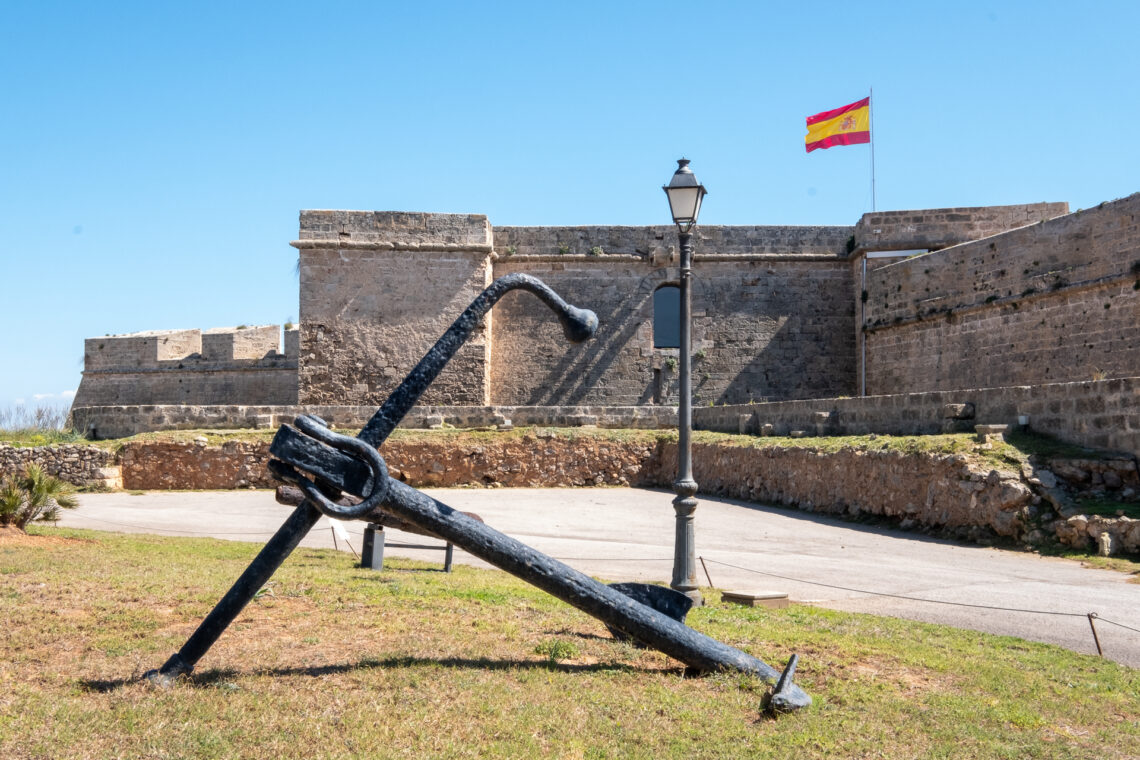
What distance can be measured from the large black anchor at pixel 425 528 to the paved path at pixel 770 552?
2.78 m

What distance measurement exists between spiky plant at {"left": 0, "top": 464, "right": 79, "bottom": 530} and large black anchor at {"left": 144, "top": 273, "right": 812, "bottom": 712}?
20.1 feet

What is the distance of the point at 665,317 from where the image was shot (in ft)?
75.2

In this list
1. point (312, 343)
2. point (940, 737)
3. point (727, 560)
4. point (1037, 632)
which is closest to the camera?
point (940, 737)

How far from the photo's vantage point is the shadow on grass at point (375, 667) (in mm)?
4199

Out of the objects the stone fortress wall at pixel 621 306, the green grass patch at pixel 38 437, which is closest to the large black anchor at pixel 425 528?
the green grass patch at pixel 38 437

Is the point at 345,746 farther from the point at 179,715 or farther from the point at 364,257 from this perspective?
the point at 364,257

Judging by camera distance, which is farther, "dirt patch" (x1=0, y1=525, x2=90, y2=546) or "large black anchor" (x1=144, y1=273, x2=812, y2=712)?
"dirt patch" (x1=0, y1=525, x2=90, y2=546)

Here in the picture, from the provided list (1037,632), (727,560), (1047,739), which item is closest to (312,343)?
(727,560)

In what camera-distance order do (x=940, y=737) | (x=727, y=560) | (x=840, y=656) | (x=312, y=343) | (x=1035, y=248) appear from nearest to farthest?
(x=940, y=737) < (x=840, y=656) < (x=727, y=560) < (x=1035, y=248) < (x=312, y=343)

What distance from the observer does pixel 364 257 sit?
21875 mm

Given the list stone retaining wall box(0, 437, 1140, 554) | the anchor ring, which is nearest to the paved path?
stone retaining wall box(0, 437, 1140, 554)

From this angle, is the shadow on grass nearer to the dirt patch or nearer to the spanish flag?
the dirt patch

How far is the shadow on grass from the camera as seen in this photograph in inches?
165

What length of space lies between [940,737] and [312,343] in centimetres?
1959
